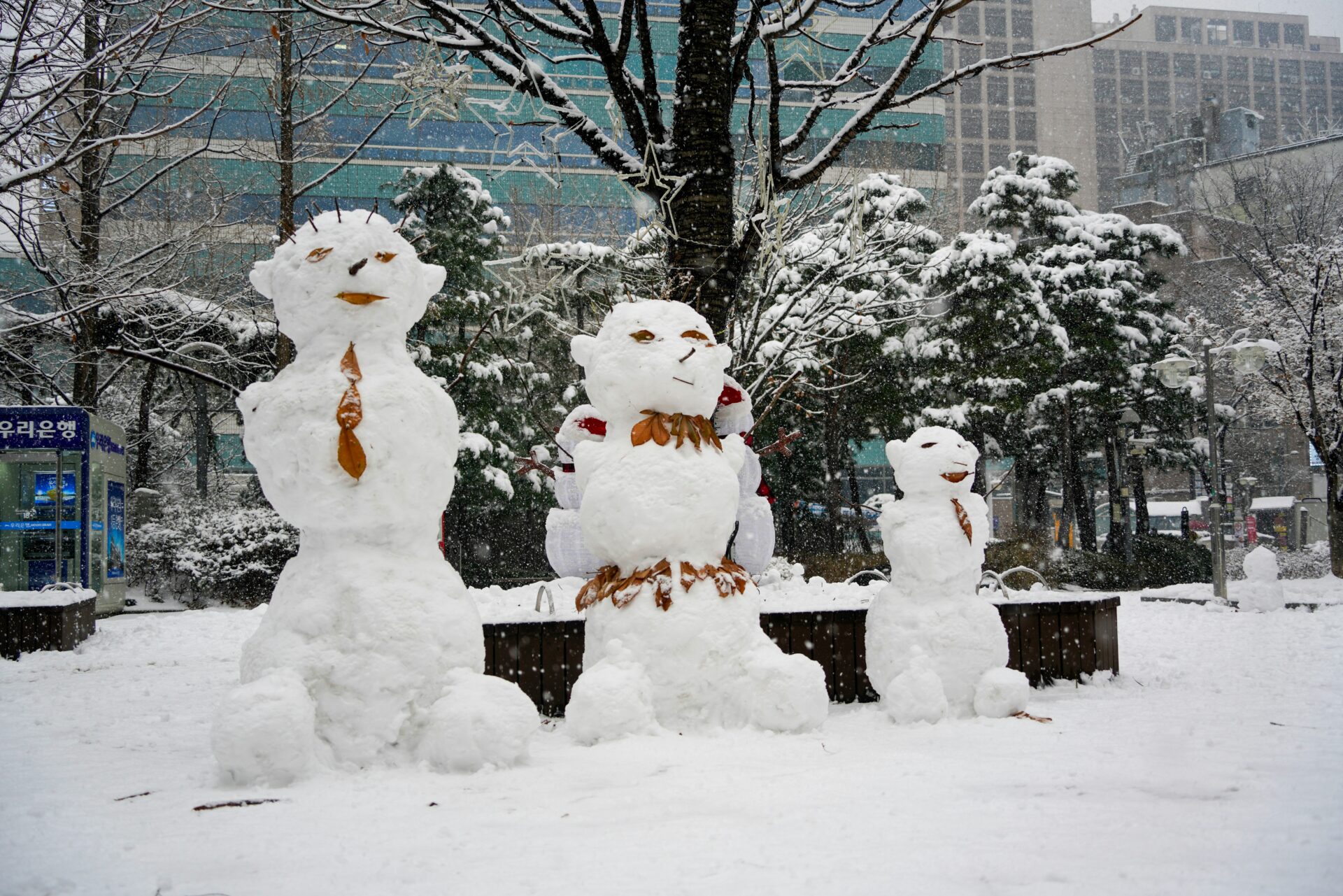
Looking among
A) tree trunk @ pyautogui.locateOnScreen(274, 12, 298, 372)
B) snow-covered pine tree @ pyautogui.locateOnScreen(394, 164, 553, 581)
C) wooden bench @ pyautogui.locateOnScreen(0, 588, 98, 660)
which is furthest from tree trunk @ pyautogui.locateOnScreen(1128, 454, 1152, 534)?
wooden bench @ pyautogui.locateOnScreen(0, 588, 98, 660)

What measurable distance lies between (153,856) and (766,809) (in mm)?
1892

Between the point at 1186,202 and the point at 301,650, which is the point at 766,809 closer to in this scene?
the point at 301,650

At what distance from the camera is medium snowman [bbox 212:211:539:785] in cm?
386

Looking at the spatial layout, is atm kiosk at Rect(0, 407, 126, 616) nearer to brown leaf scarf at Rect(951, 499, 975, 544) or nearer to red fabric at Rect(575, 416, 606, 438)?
red fabric at Rect(575, 416, 606, 438)

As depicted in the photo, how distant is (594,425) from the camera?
569cm

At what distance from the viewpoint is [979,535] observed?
18.4 feet

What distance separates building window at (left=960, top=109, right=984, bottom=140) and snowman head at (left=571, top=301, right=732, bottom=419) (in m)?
59.7

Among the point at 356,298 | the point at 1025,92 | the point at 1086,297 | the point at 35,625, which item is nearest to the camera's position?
the point at 356,298

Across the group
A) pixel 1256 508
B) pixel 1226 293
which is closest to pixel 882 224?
pixel 1226 293

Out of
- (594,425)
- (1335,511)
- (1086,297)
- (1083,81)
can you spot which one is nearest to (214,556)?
(594,425)

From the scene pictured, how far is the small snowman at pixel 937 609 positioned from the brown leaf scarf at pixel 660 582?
3.39ft

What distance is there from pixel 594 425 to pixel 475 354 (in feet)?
38.4

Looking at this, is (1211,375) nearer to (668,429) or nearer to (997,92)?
(668,429)

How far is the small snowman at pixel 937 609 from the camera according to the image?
521cm
